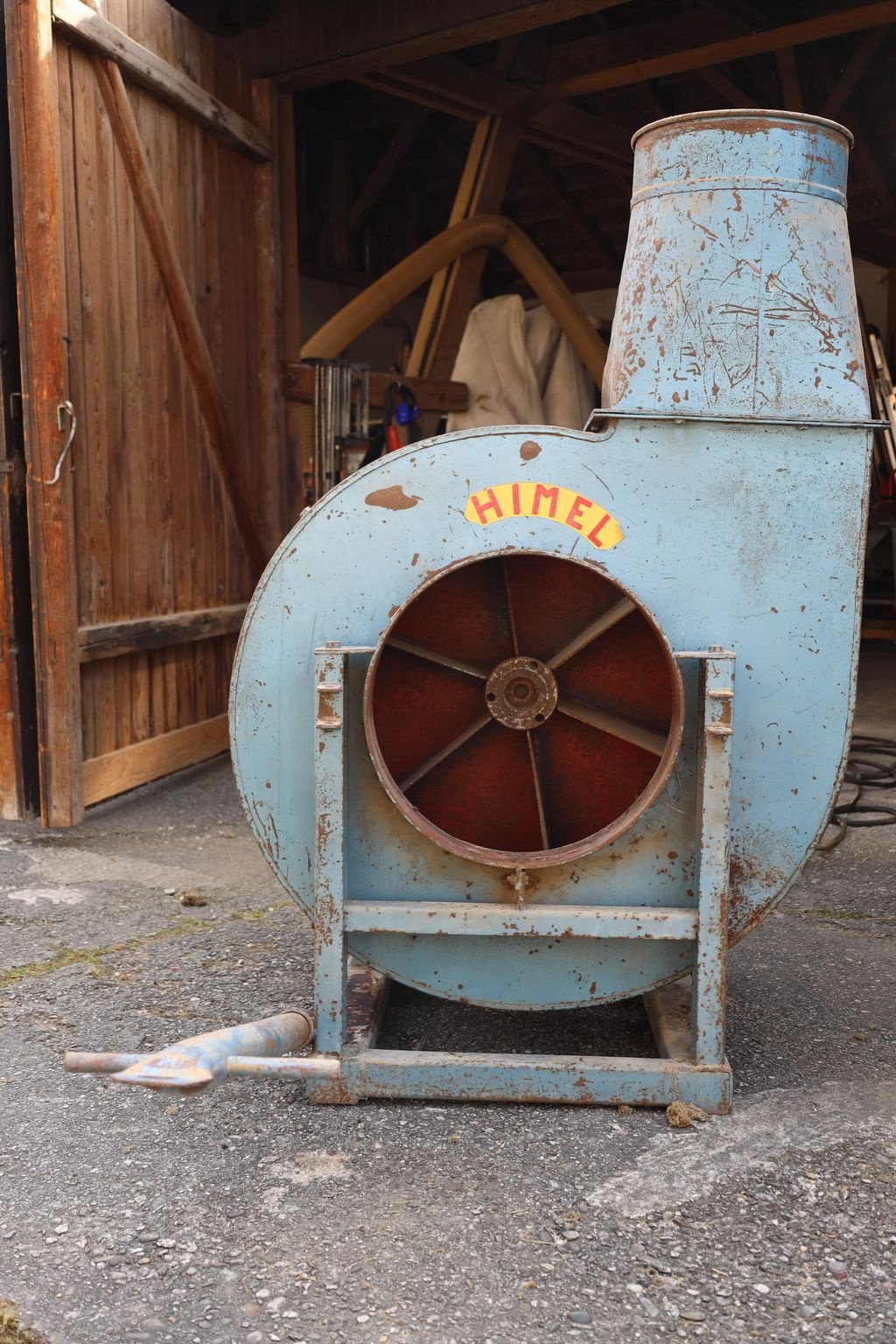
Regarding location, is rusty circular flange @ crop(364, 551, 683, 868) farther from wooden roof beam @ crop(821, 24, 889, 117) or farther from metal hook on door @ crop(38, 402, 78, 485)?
wooden roof beam @ crop(821, 24, 889, 117)

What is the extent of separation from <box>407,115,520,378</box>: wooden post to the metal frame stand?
5.01m

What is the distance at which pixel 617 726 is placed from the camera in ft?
8.33

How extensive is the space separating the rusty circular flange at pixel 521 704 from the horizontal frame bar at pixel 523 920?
0.63ft

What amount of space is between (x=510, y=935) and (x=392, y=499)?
0.91 m

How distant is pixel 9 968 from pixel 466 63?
628 cm

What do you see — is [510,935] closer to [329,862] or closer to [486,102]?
[329,862]

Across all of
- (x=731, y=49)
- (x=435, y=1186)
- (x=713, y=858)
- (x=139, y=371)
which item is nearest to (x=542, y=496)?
(x=713, y=858)

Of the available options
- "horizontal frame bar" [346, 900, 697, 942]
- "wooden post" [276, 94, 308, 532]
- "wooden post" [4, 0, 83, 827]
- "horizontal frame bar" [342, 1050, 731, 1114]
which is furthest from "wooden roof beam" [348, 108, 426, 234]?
"horizontal frame bar" [342, 1050, 731, 1114]

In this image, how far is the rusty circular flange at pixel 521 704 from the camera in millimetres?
2521

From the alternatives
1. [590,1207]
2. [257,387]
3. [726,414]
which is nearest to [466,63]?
[257,387]

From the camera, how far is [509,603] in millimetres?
2494

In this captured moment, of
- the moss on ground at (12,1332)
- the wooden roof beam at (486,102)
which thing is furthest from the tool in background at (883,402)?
the moss on ground at (12,1332)

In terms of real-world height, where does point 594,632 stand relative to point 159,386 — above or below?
below

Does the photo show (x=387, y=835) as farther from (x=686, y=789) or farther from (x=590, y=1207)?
(x=590, y=1207)
